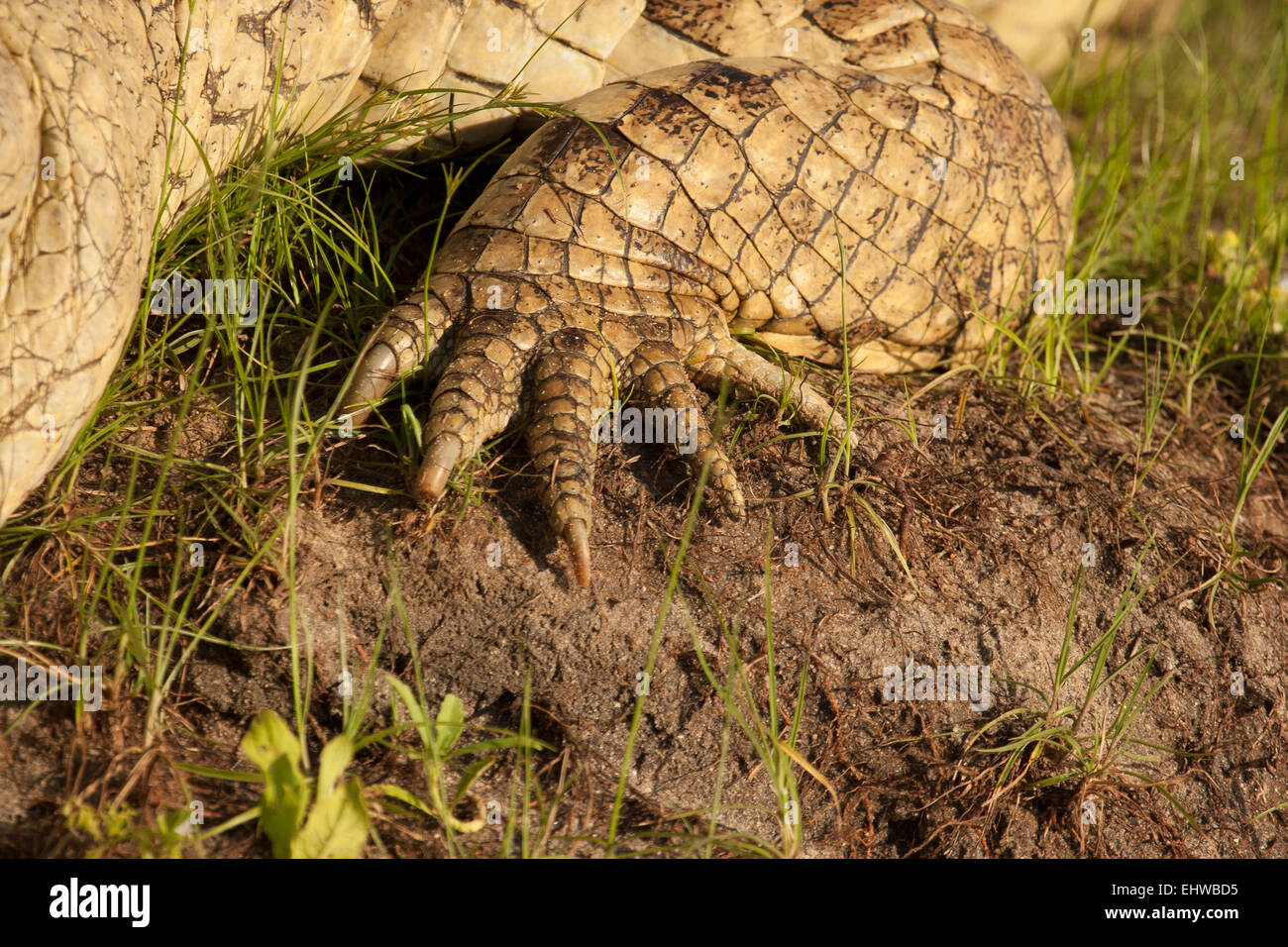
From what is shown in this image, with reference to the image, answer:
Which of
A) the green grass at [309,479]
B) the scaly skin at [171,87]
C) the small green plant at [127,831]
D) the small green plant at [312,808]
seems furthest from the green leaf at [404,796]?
the scaly skin at [171,87]

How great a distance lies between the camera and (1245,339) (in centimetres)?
324

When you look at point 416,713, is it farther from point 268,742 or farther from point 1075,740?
point 1075,740

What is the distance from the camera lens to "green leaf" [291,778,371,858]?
1650 mm

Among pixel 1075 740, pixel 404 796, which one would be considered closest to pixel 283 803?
pixel 404 796

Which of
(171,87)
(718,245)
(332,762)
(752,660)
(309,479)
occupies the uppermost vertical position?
(171,87)

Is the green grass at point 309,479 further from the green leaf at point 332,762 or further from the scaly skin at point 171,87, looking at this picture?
the scaly skin at point 171,87

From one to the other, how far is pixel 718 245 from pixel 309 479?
3.66 feet

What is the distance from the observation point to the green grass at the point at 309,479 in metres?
1.87

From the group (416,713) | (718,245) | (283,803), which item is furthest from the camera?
(718,245)

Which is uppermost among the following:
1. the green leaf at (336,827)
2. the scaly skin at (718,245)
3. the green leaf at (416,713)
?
the scaly skin at (718,245)

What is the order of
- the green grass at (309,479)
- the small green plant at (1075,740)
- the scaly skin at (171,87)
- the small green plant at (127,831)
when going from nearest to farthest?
the small green plant at (127,831), the scaly skin at (171,87), the green grass at (309,479), the small green plant at (1075,740)

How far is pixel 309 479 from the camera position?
215cm

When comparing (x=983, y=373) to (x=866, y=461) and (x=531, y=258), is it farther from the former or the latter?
(x=531, y=258)
